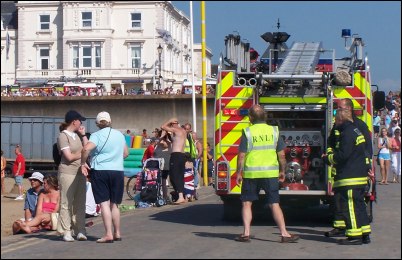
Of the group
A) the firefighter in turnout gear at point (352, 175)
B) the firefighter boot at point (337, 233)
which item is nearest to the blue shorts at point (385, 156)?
the firefighter boot at point (337, 233)

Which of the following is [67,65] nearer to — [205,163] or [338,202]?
[205,163]

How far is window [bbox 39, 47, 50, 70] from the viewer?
96.1 metres

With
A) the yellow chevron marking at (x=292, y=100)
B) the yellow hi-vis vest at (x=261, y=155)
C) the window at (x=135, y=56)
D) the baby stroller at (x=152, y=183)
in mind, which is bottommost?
the baby stroller at (x=152, y=183)

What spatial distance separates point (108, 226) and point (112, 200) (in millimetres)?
366

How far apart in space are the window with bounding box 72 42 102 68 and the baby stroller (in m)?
73.9

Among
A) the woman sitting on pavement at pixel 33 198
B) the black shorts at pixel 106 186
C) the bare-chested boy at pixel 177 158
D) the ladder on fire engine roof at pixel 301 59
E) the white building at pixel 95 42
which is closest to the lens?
the black shorts at pixel 106 186

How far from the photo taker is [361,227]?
42.8 feet

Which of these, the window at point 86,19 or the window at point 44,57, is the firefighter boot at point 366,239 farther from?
the window at point 44,57

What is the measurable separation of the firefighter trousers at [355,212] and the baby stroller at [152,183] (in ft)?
27.2

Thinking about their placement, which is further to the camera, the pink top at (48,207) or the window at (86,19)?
the window at (86,19)

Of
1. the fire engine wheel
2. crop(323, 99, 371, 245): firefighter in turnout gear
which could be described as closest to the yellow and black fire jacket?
crop(323, 99, 371, 245): firefighter in turnout gear

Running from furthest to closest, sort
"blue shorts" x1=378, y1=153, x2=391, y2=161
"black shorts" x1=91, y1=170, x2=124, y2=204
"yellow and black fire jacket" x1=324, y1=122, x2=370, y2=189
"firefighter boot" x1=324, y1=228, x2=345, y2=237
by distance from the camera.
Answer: "blue shorts" x1=378, y1=153, x2=391, y2=161, "firefighter boot" x1=324, y1=228, x2=345, y2=237, "black shorts" x1=91, y1=170, x2=124, y2=204, "yellow and black fire jacket" x1=324, y1=122, x2=370, y2=189

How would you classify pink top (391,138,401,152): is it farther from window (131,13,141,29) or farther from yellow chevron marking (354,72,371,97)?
window (131,13,141,29)

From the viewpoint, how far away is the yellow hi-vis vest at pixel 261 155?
13.4m
